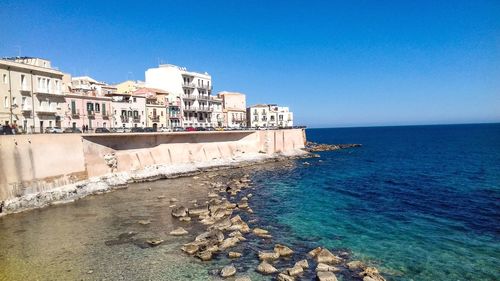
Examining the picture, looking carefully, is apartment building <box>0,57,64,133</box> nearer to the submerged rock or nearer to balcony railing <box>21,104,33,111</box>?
balcony railing <box>21,104,33,111</box>

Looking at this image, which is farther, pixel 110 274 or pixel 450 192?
pixel 450 192

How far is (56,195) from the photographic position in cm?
3475

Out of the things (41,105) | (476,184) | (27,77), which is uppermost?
(27,77)

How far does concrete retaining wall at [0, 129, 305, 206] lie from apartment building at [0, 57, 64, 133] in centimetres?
399

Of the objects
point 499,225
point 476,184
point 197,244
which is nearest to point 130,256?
point 197,244

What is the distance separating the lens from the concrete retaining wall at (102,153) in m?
33.1

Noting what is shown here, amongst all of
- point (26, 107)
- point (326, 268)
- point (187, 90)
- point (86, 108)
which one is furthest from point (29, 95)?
point (326, 268)

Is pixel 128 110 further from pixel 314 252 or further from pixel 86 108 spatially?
pixel 314 252

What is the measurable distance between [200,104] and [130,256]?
61.2 m

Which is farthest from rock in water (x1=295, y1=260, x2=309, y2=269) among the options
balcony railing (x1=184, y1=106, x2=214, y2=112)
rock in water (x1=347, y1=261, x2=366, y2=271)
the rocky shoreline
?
balcony railing (x1=184, y1=106, x2=214, y2=112)

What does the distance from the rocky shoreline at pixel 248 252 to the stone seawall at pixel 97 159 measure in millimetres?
13714

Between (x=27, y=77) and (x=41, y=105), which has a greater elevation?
(x=27, y=77)

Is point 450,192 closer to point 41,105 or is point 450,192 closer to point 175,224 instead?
point 175,224

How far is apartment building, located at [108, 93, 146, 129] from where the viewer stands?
56219 millimetres
